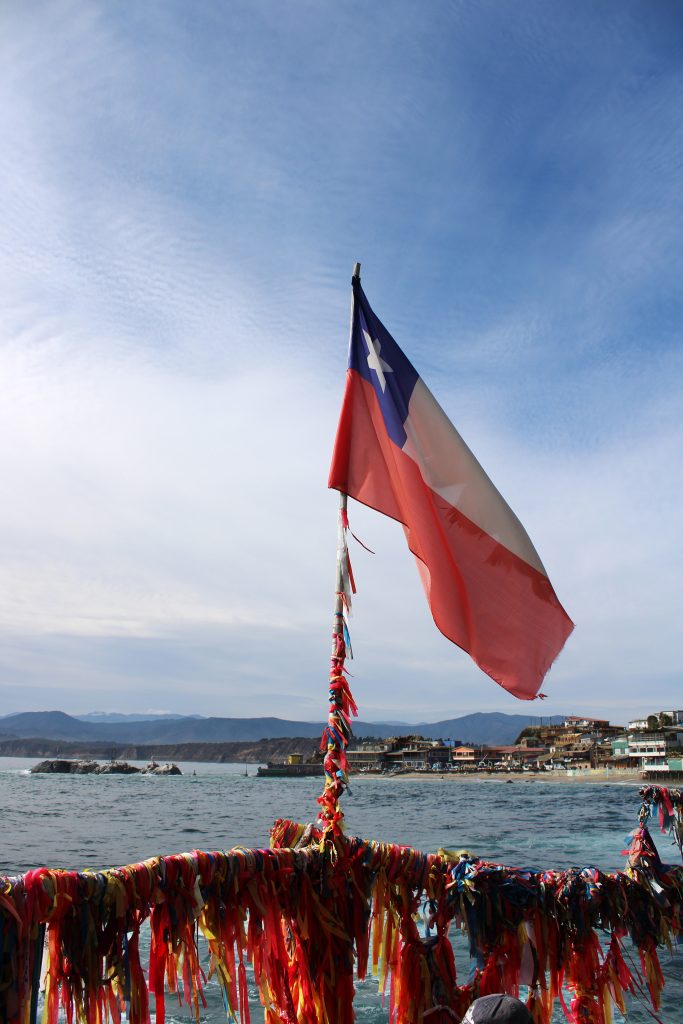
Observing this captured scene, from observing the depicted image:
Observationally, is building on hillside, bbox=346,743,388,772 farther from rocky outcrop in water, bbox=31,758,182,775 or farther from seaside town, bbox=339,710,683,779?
rocky outcrop in water, bbox=31,758,182,775

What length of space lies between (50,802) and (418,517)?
270ft

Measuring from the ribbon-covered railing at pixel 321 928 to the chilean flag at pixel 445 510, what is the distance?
1.32 m

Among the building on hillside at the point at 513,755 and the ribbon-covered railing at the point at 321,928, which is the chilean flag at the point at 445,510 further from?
the building on hillside at the point at 513,755

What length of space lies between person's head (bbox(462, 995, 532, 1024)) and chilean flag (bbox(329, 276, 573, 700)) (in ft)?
7.86

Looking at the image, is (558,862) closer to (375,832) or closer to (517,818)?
(375,832)

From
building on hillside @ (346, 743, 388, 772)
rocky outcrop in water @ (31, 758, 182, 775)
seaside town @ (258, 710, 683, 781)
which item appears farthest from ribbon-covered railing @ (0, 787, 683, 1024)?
rocky outcrop in water @ (31, 758, 182, 775)

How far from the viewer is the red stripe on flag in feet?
17.3

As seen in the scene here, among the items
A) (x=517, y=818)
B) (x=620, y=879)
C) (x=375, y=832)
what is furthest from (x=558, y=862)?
(x=517, y=818)

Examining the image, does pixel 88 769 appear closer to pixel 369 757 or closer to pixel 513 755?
pixel 369 757

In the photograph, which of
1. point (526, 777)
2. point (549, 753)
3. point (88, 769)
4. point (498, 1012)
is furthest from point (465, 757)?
point (498, 1012)

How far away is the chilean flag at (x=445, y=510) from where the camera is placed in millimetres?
5297

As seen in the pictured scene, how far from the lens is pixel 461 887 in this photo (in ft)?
15.8

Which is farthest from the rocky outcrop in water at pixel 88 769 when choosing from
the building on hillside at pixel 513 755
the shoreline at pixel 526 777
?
the building on hillside at pixel 513 755

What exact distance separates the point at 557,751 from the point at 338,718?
172 m
